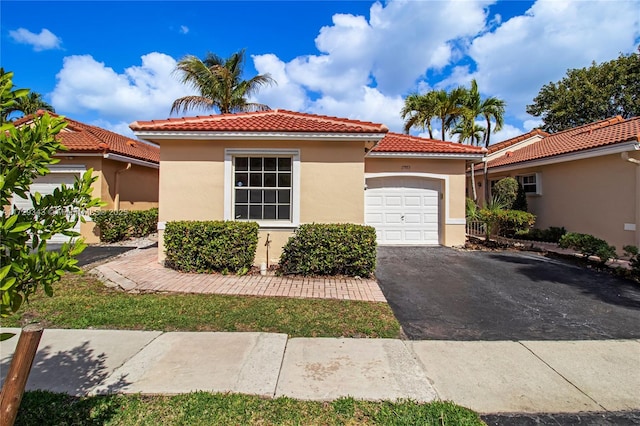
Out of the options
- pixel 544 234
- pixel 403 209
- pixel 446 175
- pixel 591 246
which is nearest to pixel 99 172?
pixel 403 209

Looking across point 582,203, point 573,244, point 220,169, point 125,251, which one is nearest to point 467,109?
point 582,203

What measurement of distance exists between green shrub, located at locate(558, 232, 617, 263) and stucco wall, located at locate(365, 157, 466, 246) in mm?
3089

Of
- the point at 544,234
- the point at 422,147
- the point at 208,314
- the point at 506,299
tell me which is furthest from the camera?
the point at 544,234

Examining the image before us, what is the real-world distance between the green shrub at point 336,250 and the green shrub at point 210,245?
1.29 metres

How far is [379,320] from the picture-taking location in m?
4.78

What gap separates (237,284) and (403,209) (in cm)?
713

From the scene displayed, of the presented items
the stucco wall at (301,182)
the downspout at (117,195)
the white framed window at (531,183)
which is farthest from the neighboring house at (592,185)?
the downspout at (117,195)

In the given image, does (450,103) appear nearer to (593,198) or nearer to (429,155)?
(429,155)

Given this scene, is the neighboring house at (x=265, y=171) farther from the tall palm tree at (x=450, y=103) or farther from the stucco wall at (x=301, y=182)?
the tall palm tree at (x=450, y=103)

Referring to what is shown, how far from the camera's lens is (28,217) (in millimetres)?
2004

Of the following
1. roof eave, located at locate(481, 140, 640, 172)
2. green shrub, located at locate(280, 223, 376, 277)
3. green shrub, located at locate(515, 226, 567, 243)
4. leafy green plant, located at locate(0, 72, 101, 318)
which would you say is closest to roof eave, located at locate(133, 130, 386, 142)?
green shrub, located at locate(280, 223, 376, 277)

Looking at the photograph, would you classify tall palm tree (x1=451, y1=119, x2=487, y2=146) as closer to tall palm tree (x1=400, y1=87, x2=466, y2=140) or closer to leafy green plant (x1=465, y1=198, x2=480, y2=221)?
tall palm tree (x1=400, y1=87, x2=466, y2=140)

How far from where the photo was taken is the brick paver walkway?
6.11m

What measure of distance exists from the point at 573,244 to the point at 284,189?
332 inches
